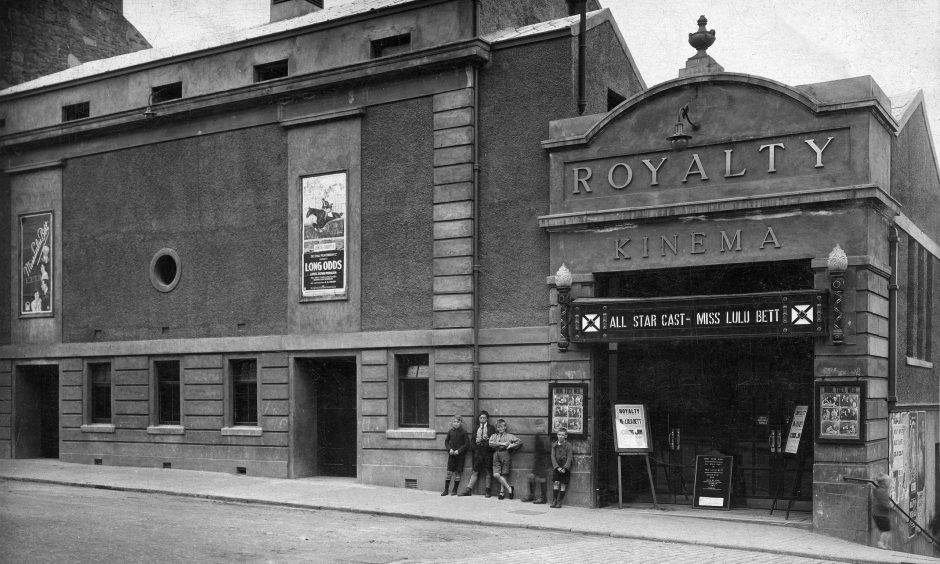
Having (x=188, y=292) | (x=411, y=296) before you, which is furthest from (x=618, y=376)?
(x=188, y=292)

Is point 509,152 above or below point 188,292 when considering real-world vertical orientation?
above

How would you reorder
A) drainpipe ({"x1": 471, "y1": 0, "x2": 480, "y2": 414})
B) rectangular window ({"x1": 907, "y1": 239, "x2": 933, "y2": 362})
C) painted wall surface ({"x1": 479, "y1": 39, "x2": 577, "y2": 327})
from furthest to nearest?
drainpipe ({"x1": 471, "y1": 0, "x2": 480, "y2": 414})
painted wall surface ({"x1": 479, "y1": 39, "x2": 577, "y2": 327})
rectangular window ({"x1": 907, "y1": 239, "x2": 933, "y2": 362})

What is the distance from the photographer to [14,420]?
96.4 ft

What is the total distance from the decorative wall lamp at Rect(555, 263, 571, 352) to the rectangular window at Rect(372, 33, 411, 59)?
7.05 m

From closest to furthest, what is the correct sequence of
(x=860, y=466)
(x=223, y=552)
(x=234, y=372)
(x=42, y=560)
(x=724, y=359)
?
(x=42, y=560) → (x=223, y=552) → (x=860, y=466) → (x=724, y=359) → (x=234, y=372)

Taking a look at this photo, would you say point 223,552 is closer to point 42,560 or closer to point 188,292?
point 42,560

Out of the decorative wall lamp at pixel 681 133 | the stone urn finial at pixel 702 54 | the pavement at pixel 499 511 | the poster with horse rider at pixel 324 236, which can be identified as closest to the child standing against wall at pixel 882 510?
the pavement at pixel 499 511

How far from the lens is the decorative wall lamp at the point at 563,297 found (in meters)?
20.5

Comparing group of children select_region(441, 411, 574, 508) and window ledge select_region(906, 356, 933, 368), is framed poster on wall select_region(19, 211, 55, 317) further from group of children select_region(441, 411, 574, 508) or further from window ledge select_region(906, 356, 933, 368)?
window ledge select_region(906, 356, 933, 368)

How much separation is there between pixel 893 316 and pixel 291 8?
1891 cm

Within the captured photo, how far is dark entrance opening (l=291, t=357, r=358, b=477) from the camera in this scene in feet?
80.8

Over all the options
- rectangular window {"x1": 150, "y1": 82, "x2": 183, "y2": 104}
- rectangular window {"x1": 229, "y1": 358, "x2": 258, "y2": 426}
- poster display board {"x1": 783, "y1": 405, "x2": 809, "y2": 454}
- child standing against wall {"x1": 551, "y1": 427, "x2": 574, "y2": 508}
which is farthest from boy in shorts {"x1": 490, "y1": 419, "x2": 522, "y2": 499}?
rectangular window {"x1": 150, "y1": 82, "x2": 183, "y2": 104}

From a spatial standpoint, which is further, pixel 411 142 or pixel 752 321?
pixel 411 142

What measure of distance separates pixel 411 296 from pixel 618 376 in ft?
16.7
